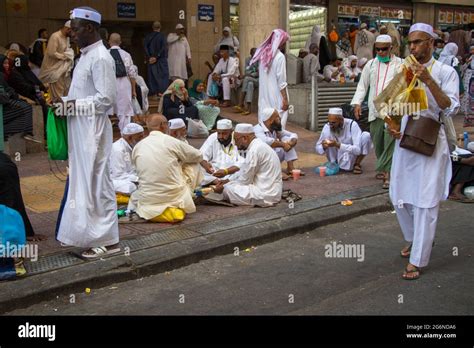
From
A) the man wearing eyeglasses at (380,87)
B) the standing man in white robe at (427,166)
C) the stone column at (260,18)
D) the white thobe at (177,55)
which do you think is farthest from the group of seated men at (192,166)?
the white thobe at (177,55)

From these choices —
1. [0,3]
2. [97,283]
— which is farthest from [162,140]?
[0,3]

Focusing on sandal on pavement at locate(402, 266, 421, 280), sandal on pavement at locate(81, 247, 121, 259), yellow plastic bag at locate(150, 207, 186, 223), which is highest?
yellow plastic bag at locate(150, 207, 186, 223)

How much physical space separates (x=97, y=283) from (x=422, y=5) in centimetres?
2042

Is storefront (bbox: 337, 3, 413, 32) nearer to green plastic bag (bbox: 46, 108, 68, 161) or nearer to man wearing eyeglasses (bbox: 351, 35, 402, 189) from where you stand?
man wearing eyeglasses (bbox: 351, 35, 402, 189)

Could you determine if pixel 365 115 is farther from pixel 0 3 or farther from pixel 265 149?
pixel 0 3

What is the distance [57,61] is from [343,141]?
17.5 feet

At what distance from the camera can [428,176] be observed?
5148mm

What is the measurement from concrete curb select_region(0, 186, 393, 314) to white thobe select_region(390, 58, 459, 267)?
1709 millimetres

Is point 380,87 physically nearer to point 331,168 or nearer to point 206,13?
point 331,168

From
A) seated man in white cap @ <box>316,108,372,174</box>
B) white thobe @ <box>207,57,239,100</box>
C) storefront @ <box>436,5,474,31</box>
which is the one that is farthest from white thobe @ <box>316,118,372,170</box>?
storefront @ <box>436,5,474,31</box>

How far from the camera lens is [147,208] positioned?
6.68 meters

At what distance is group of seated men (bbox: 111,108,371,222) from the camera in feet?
21.8

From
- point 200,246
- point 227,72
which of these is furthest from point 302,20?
point 200,246

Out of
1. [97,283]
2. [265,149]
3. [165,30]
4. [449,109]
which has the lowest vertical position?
[97,283]
